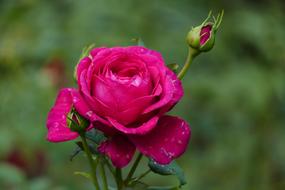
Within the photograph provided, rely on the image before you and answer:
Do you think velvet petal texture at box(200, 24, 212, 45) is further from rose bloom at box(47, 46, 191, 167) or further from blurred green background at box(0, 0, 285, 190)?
blurred green background at box(0, 0, 285, 190)

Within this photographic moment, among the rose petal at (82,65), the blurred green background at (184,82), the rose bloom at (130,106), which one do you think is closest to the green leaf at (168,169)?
the rose bloom at (130,106)

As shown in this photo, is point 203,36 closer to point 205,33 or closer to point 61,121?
point 205,33

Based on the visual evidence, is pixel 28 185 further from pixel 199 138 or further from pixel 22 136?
pixel 199 138

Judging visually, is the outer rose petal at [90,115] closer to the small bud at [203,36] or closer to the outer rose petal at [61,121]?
the outer rose petal at [61,121]

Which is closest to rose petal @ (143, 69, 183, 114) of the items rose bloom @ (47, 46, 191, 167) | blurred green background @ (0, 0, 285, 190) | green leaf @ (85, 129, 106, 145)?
rose bloom @ (47, 46, 191, 167)

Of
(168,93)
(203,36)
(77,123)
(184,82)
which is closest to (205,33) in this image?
(203,36)

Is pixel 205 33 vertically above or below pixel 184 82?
above

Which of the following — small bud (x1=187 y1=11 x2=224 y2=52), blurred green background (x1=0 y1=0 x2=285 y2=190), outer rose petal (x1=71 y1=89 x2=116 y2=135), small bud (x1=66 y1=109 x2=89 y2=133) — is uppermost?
small bud (x1=187 y1=11 x2=224 y2=52)
